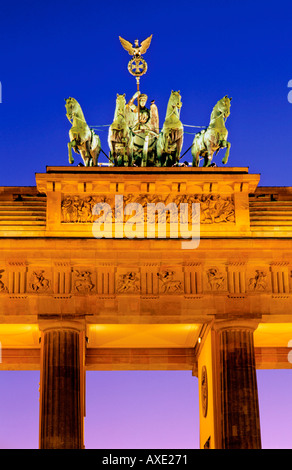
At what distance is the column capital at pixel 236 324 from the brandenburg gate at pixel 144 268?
0.03 metres

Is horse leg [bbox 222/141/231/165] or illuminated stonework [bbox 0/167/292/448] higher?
horse leg [bbox 222/141/231/165]

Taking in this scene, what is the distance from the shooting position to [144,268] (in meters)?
29.9

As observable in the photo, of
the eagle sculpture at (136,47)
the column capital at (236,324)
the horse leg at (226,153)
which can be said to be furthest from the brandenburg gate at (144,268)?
the eagle sculpture at (136,47)

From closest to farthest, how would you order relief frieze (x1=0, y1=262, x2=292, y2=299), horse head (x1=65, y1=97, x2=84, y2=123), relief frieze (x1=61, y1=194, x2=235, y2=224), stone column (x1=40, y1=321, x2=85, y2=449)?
stone column (x1=40, y1=321, x2=85, y2=449), relief frieze (x1=0, y1=262, x2=292, y2=299), relief frieze (x1=61, y1=194, x2=235, y2=224), horse head (x1=65, y1=97, x2=84, y2=123)

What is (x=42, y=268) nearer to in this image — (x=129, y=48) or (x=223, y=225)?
(x=223, y=225)

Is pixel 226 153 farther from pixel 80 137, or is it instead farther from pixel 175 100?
pixel 80 137

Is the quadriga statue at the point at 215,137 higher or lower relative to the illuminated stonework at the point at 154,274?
higher

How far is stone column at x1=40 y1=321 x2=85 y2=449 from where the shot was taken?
1107 inches

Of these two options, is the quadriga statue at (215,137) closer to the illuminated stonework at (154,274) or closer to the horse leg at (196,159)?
the horse leg at (196,159)

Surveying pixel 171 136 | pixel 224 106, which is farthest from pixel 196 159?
pixel 224 106

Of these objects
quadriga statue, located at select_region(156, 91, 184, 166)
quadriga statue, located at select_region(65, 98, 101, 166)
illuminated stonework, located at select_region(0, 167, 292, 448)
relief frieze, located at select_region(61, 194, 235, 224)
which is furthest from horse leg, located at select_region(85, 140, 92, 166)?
quadriga statue, located at select_region(156, 91, 184, 166)

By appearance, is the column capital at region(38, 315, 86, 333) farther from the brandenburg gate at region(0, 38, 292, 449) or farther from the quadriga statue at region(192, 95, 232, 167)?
the quadriga statue at region(192, 95, 232, 167)

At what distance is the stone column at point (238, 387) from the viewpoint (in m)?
28.3
